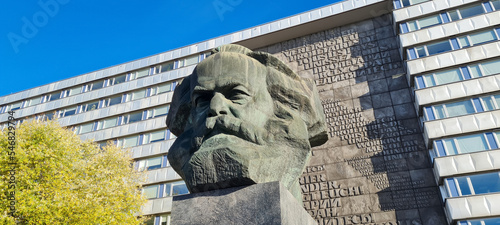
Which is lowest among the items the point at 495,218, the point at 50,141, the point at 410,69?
the point at 495,218

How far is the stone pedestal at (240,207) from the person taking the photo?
3.08 meters

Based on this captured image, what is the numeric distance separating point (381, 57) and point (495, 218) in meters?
9.13

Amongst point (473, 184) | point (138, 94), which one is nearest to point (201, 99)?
point (473, 184)

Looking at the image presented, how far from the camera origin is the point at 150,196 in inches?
977

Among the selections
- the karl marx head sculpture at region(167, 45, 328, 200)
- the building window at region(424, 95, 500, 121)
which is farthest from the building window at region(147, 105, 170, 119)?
Result: the karl marx head sculpture at region(167, 45, 328, 200)

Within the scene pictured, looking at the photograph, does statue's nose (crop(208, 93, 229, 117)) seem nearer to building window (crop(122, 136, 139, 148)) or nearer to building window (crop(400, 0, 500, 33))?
building window (crop(400, 0, 500, 33))

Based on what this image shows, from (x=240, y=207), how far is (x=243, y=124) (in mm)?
903

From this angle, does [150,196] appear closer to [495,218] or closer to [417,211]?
[417,211]

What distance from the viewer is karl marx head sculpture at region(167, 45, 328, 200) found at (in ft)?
11.1

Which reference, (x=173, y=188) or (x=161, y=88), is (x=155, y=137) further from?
(x=173, y=188)

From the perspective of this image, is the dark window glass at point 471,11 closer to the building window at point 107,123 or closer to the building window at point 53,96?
the building window at point 107,123

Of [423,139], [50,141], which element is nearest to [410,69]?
[423,139]

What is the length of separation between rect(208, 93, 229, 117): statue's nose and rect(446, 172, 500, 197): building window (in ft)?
47.2

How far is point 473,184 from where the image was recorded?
1534 centimetres
